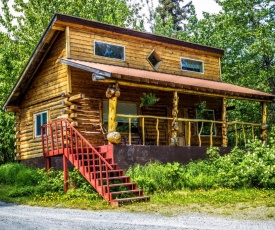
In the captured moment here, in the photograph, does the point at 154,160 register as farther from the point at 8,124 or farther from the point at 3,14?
the point at 3,14

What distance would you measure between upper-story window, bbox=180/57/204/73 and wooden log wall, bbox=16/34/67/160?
6.61 meters

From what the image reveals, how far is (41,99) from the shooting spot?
1789cm

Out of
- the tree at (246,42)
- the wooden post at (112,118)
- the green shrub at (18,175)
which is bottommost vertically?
the green shrub at (18,175)

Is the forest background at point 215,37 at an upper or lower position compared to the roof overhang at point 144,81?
upper

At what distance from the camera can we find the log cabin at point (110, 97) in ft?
46.2

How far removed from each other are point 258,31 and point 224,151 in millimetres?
11666

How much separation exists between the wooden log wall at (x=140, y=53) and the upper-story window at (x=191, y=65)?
0.17 metres

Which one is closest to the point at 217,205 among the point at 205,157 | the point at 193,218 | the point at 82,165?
the point at 193,218

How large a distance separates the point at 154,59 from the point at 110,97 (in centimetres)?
631

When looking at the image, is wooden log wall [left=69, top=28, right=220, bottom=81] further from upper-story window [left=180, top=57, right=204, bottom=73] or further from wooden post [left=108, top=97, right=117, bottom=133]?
wooden post [left=108, top=97, right=117, bottom=133]

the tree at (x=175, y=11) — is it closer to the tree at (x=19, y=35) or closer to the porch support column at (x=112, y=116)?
the tree at (x=19, y=35)

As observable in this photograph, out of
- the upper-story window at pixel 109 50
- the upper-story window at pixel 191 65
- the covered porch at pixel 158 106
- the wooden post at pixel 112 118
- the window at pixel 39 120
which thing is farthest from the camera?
the upper-story window at pixel 191 65

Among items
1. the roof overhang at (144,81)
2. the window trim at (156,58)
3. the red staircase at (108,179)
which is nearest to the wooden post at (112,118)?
the red staircase at (108,179)

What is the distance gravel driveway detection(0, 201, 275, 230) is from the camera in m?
7.65
